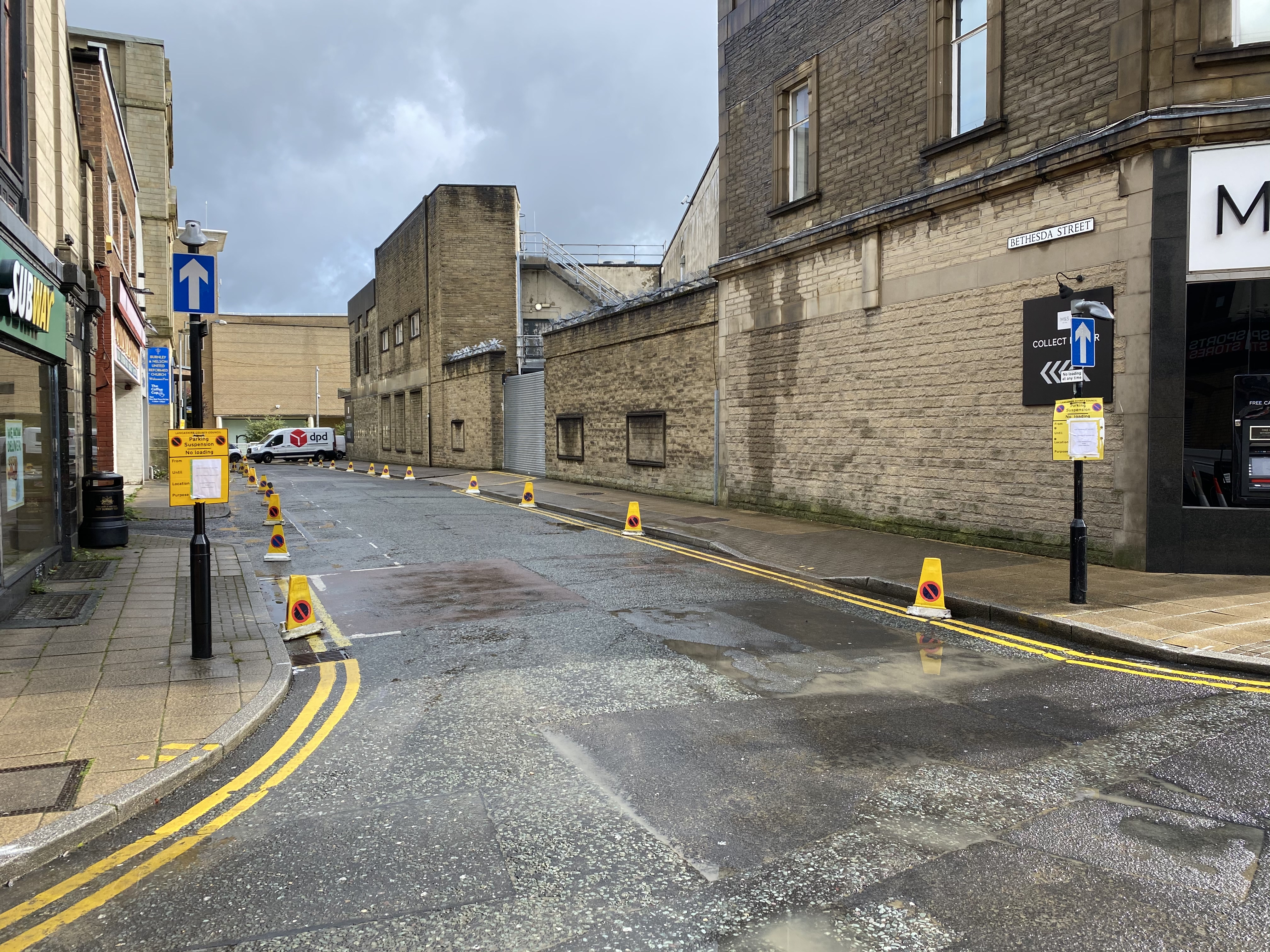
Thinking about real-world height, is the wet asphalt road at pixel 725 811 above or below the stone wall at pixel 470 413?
below

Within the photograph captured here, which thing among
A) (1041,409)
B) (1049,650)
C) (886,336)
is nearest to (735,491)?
(886,336)

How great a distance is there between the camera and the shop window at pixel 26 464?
29.5ft

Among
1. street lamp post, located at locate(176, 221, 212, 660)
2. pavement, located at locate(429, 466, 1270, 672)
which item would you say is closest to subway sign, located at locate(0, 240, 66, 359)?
street lamp post, located at locate(176, 221, 212, 660)

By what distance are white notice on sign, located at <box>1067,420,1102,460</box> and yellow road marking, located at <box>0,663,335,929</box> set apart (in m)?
7.30

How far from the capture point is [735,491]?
18.7 metres

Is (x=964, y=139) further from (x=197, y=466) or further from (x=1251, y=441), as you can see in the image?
(x=197, y=466)

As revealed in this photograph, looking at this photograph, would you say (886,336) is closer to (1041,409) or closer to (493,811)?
(1041,409)

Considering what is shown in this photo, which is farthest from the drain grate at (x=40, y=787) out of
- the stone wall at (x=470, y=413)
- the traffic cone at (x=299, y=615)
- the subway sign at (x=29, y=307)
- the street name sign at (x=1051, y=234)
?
the stone wall at (x=470, y=413)

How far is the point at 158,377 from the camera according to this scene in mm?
Result: 29484

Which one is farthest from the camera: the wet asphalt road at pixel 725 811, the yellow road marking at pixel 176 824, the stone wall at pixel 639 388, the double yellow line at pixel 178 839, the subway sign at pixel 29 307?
the stone wall at pixel 639 388

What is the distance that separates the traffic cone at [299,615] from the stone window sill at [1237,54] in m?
11.3

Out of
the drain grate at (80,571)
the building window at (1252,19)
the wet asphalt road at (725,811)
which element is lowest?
the wet asphalt road at (725,811)

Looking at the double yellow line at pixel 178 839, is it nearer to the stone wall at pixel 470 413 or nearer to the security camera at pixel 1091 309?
the security camera at pixel 1091 309

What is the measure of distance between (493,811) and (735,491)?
14.7 metres
